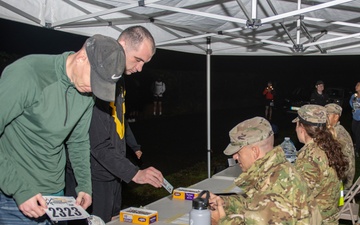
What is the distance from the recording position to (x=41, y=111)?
5.99 feet

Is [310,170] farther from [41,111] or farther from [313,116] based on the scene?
[41,111]

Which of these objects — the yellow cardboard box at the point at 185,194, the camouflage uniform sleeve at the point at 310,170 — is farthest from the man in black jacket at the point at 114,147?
the camouflage uniform sleeve at the point at 310,170

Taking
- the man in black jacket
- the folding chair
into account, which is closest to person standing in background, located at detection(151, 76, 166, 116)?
the folding chair

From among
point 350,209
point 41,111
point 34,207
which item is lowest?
point 350,209

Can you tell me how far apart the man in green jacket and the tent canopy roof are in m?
1.86

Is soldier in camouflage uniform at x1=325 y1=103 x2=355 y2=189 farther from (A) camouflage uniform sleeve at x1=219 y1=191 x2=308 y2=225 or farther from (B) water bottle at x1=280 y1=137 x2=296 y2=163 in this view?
(A) camouflage uniform sleeve at x1=219 y1=191 x2=308 y2=225

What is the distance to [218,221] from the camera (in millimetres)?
2238

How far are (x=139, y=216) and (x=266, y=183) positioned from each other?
0.85m

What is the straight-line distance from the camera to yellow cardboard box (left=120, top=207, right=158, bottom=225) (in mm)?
2449

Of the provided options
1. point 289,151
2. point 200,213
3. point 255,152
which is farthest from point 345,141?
point 200,213

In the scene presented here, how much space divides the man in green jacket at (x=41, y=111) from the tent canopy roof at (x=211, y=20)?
6.12 feet

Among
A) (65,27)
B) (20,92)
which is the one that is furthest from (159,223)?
(65,27)

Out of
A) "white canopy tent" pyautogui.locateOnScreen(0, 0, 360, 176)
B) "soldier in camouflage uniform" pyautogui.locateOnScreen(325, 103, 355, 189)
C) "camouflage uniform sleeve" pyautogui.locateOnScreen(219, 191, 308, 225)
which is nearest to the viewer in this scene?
"camouflage uniform sleeve" pyautogui.locateOnScreen(219, 191, 308, 225)

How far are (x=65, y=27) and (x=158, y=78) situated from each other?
1574cm
